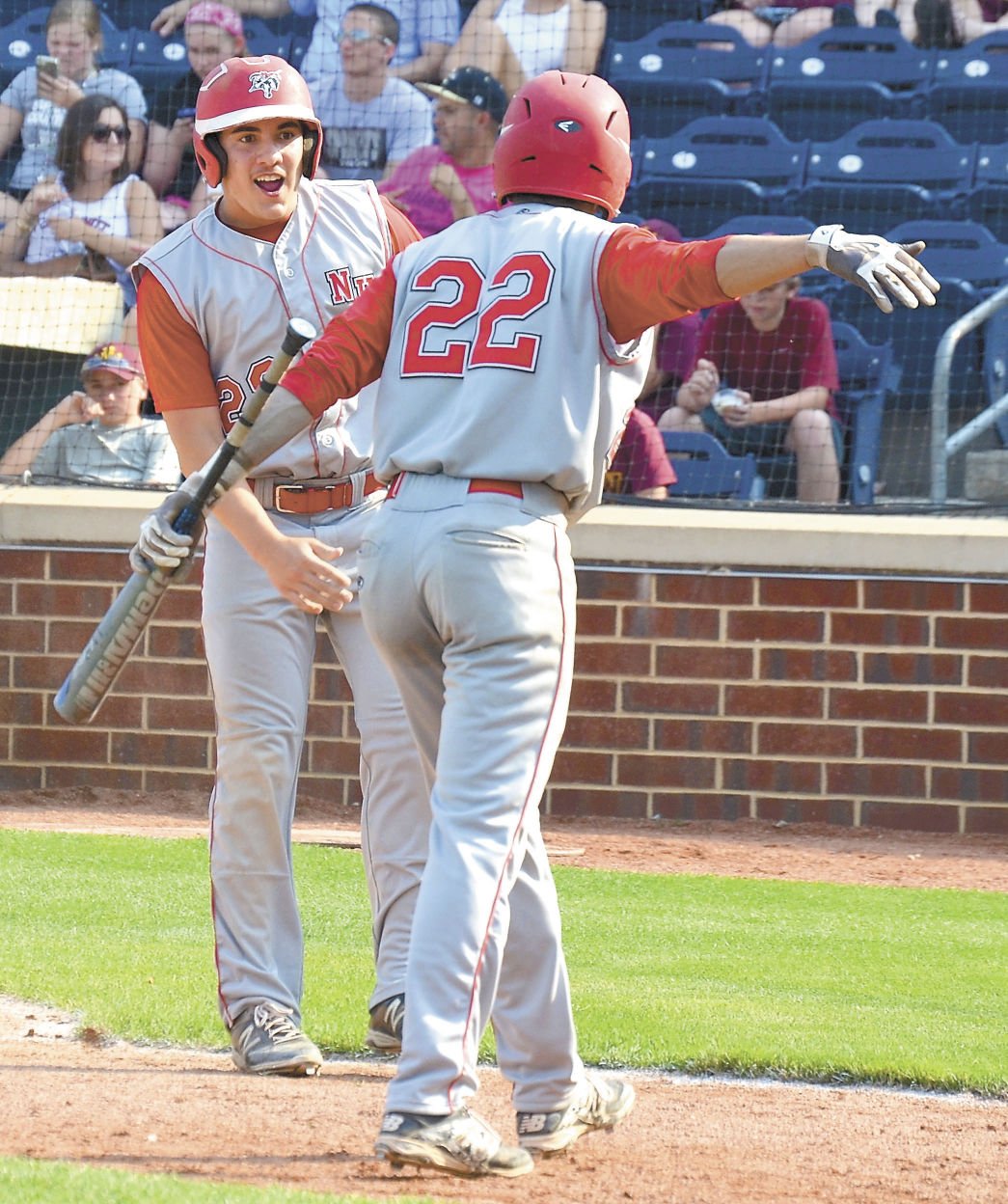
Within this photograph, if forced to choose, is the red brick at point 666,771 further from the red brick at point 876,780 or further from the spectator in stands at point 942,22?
the spectator in stands at point 942,22

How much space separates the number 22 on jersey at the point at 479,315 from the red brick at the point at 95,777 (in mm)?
5445

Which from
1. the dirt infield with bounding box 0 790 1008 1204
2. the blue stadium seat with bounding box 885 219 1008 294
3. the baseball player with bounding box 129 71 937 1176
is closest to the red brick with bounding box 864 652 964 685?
the blue stadium seat with bounding box 885 219 1008 294

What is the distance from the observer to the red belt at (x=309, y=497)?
3.96 m

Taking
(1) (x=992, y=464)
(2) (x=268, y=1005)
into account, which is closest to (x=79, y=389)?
(1) (x=992, y=464)

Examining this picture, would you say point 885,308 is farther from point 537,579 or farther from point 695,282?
point 537,579

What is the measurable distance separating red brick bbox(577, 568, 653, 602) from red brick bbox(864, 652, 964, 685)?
100 cm

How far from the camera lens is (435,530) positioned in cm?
297

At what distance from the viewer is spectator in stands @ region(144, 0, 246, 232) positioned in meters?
10.7

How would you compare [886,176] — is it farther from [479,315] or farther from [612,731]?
[479,315]

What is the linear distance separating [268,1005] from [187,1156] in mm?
764

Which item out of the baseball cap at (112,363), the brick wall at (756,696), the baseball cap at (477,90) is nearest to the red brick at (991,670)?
the brick wall at (756,696)

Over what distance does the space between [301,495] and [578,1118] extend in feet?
4.98

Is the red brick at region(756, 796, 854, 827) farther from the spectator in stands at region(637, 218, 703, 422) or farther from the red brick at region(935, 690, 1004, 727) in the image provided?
the spectator in stands at region(637, 218, 703, 422)

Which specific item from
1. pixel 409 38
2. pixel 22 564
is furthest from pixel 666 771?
pixel 409 38
